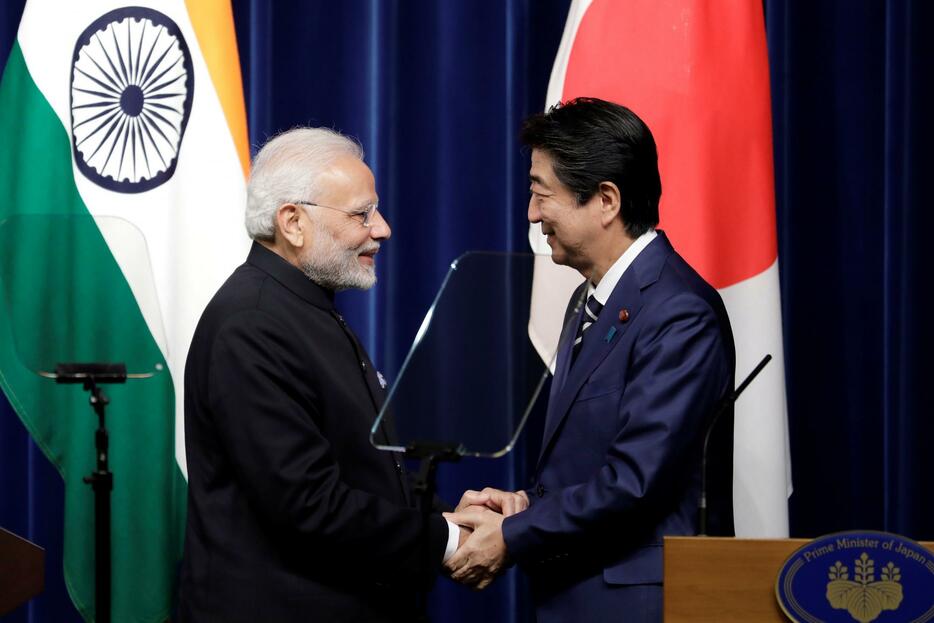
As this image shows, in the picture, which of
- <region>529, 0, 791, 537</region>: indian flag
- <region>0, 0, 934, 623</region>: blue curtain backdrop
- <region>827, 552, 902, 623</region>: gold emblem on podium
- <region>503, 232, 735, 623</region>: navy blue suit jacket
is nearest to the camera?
<region>827, 552, 902, 623</region>: gold emblem on podium

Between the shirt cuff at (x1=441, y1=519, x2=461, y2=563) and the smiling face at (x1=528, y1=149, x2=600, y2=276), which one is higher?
the smiling face at (x1=528, y1=149, x2=600, y2=276)

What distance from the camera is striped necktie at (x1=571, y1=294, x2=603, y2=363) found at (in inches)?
84.9

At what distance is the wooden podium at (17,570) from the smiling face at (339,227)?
73 cm

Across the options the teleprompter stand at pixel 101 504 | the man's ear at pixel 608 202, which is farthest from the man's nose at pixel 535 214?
the teleprompter stand at pixel 101 504

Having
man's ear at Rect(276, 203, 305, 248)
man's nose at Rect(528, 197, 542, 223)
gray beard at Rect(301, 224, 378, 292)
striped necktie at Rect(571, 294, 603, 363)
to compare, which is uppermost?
man's nose at Rect(528, 197, 542, 223)

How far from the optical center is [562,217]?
2.16 m

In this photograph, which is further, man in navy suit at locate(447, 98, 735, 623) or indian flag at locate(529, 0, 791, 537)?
indian flag at locate(529, 0, 791, 537)

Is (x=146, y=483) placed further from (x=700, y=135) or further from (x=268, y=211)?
(x=700, y=135)

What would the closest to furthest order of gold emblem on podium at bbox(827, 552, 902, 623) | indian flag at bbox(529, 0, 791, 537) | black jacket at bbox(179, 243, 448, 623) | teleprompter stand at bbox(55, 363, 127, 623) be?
1. gold emblem on podium at bbox(827, 552, 902, 623)
2. black jacket at bbox(179, 243, 448, 623)
3. teleprompter stand at bbox(55, 363, 127, 623)
4. indian flag at bbox(529, 0, 791, 537)

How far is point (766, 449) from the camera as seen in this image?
2.79 m

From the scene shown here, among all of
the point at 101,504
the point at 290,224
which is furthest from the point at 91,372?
the point at 290,224

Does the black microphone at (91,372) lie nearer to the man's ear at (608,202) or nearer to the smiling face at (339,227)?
the smiling face at (339,227)

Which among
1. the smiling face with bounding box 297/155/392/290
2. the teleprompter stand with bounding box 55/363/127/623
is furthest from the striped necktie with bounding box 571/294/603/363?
the teleprompter stand with bounding box 55/363/127/623

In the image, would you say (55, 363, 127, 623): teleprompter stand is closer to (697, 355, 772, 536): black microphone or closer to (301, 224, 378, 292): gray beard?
(301, 224, 378, 292): gray beard
